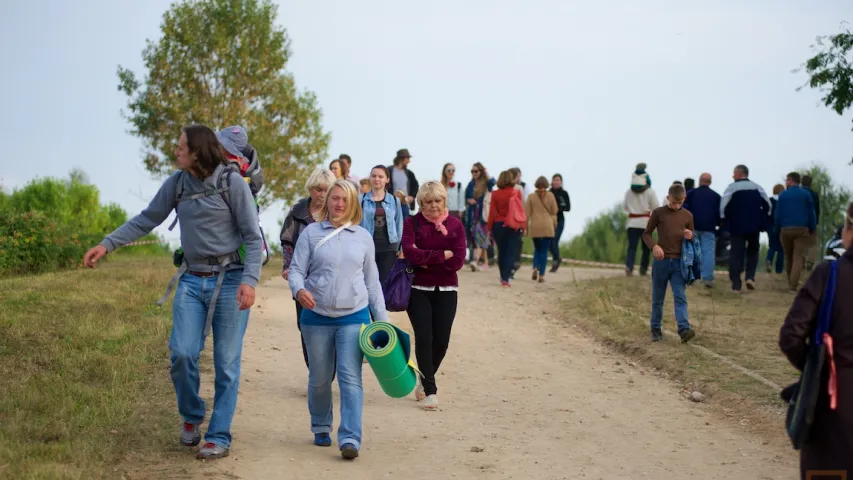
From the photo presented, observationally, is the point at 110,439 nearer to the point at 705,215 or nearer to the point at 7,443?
the point at 7,443

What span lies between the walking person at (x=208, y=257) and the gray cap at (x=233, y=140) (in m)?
0.57

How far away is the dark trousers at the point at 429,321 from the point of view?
9688 millimetres

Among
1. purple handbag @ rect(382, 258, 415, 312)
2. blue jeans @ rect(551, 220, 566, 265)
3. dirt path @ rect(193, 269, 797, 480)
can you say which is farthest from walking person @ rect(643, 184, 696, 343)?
blue jeans @ rect(551, 220, 566, 265)

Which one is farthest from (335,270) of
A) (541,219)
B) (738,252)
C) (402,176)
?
(738,252)

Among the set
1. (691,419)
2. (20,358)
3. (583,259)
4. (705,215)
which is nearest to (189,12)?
(583,259)

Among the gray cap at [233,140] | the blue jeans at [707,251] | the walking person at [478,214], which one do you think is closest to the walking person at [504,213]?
the walking person at [478,214]

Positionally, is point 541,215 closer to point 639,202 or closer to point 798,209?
point 639,202

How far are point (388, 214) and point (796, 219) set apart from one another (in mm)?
10886

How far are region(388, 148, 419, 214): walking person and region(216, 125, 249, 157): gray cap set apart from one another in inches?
412

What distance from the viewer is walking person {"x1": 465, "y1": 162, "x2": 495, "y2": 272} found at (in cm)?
2223

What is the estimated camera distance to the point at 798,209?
2028 cm

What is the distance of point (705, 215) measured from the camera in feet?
66.2

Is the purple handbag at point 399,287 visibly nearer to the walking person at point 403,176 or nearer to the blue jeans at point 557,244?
the walking person at point 403,176

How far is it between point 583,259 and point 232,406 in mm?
23121
